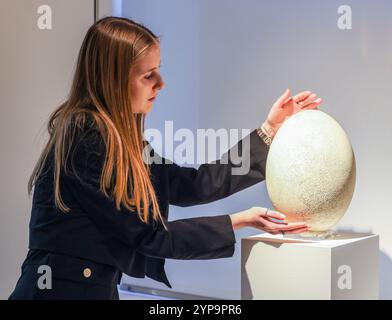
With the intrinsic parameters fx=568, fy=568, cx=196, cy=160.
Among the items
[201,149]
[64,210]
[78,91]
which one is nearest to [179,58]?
[201,149]

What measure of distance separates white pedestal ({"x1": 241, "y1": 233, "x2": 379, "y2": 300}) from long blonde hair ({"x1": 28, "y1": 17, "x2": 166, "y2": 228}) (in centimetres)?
32

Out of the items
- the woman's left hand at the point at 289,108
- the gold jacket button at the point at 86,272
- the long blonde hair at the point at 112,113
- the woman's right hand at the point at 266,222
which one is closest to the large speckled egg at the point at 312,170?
the woman's right hand at the point at 266,222

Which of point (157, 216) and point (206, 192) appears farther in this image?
point (206, 192)

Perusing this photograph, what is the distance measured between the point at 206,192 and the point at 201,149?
1204mm

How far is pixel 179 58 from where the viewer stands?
2.92 meters

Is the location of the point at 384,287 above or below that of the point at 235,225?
below

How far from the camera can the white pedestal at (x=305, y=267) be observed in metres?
1.40

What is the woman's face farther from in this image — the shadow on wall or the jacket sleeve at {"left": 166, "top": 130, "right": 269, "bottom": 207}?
the shadow on wall

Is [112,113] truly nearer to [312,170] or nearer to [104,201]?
[104,201]

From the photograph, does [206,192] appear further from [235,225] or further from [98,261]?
[98,261]

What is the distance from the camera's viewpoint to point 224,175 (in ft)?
5.60

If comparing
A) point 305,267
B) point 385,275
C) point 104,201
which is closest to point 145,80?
point 104,201

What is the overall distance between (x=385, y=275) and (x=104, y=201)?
1400 millimetres

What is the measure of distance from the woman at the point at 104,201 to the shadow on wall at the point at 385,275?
0.96 metres
